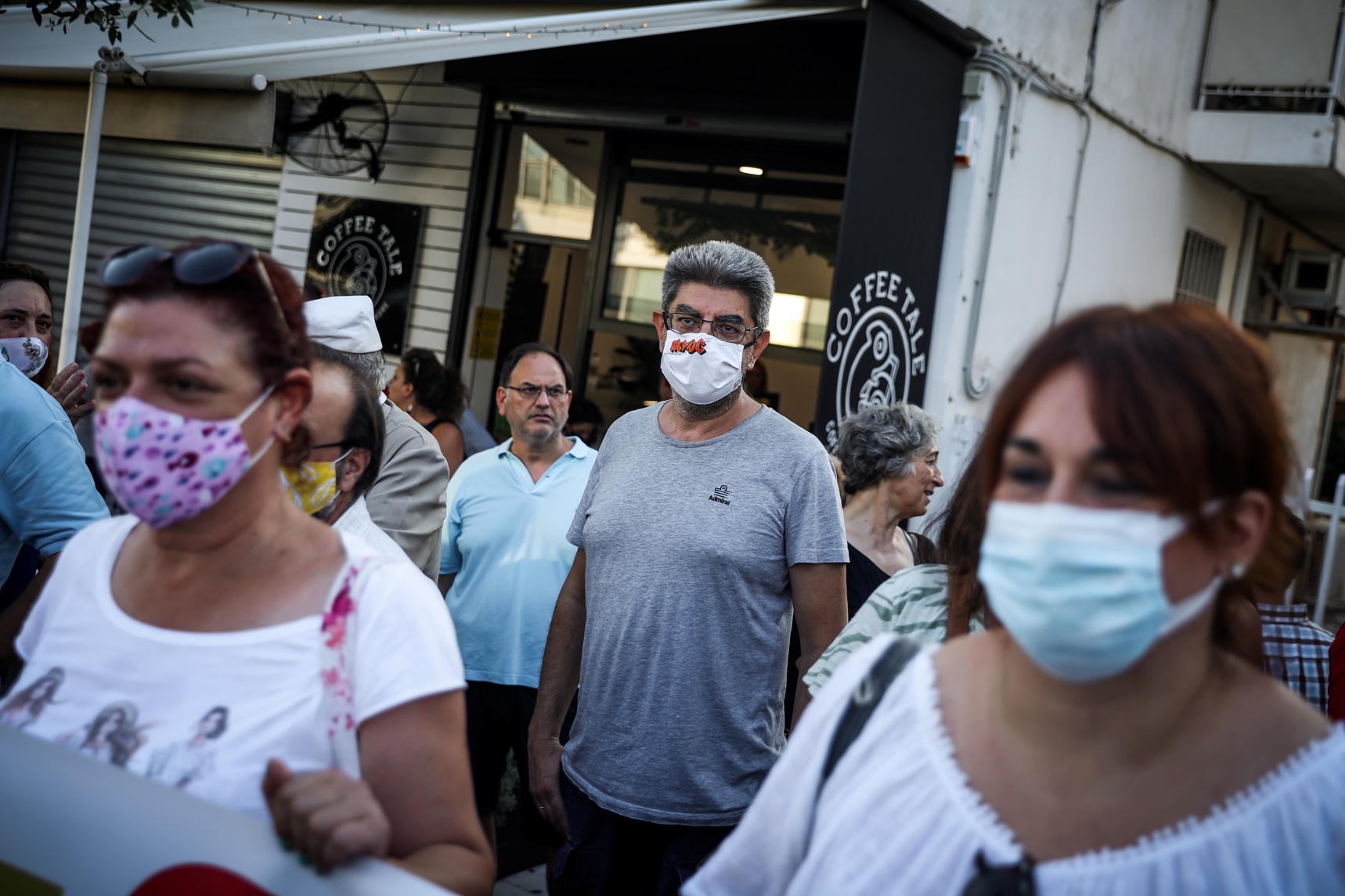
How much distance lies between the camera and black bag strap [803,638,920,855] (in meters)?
1.64

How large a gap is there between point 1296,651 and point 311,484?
2522mm

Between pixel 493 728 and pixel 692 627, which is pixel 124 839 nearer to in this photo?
pixel 692 627

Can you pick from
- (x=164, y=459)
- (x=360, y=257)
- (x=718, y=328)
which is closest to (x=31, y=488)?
(x=164, y=459)

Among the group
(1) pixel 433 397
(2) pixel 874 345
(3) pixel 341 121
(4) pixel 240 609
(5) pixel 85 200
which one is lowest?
(4) pixel 240 609

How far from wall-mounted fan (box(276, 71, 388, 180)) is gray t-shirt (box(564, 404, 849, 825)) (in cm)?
708

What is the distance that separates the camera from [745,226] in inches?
333

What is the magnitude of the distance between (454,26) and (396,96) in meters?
3.06

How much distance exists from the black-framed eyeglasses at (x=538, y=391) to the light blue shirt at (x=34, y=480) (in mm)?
2088

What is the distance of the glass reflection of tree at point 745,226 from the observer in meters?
8.29

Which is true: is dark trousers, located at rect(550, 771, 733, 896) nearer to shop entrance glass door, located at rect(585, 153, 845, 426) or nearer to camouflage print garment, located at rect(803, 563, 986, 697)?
camouflage print garment, located at rect(803, 563, 986, 697)

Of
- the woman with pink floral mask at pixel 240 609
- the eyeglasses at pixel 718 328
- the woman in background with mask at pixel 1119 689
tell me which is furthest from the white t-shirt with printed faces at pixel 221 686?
the eyeglasses at pixel 718 328

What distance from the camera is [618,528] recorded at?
313cm

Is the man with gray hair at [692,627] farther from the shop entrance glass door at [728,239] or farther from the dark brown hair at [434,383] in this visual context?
the shop entrance glass door at [728,239]

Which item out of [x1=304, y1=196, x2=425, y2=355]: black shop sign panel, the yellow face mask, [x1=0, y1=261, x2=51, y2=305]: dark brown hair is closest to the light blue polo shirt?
the yellow face mask
